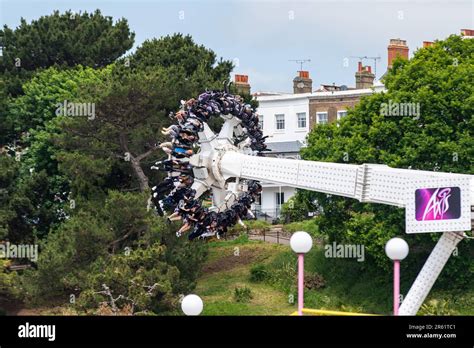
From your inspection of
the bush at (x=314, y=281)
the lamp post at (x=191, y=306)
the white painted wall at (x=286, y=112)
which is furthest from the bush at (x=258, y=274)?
the lamp post at (x=191, y=306)

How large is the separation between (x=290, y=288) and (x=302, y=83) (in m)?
39.8

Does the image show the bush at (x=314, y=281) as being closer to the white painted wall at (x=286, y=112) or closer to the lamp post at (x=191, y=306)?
the white painted wall at (x=286, y=112)

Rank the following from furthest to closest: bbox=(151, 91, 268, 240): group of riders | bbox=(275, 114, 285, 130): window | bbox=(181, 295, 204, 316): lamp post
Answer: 1. bbox=(275, 114, 285, 130): window
2. bbox=(151, 91, 268, 240): group of riders
3. bbox=(181, 295, 204, 316): lamp post

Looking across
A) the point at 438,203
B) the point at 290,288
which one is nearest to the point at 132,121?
the point at 290,288

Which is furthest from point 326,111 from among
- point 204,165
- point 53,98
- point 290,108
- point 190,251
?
point 204,165

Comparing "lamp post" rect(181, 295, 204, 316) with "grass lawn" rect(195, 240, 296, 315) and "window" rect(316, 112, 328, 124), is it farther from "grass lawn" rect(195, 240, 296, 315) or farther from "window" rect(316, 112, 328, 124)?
"window" rect(316, 112, 328, 124)

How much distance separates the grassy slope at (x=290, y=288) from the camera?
63.8 metres

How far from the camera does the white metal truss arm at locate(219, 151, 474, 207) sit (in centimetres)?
3412

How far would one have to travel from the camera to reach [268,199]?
326ft

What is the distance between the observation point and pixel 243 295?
221 feet

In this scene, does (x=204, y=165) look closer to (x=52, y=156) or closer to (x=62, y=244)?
(x=62, y=244)

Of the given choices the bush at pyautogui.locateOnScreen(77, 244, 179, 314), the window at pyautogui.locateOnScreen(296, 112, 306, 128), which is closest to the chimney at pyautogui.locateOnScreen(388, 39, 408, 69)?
the window at pyautogui.locateOnScreen(296, 112, 306, 128)

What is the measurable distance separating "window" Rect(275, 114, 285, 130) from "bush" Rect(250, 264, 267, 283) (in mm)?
35358

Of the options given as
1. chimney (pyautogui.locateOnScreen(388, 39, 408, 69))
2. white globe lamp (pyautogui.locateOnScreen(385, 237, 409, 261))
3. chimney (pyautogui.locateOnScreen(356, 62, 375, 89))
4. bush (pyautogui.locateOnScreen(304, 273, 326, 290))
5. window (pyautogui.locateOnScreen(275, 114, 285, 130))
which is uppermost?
chimney (pyautogui.locateOnScreen(388, 39, 408, 69))
